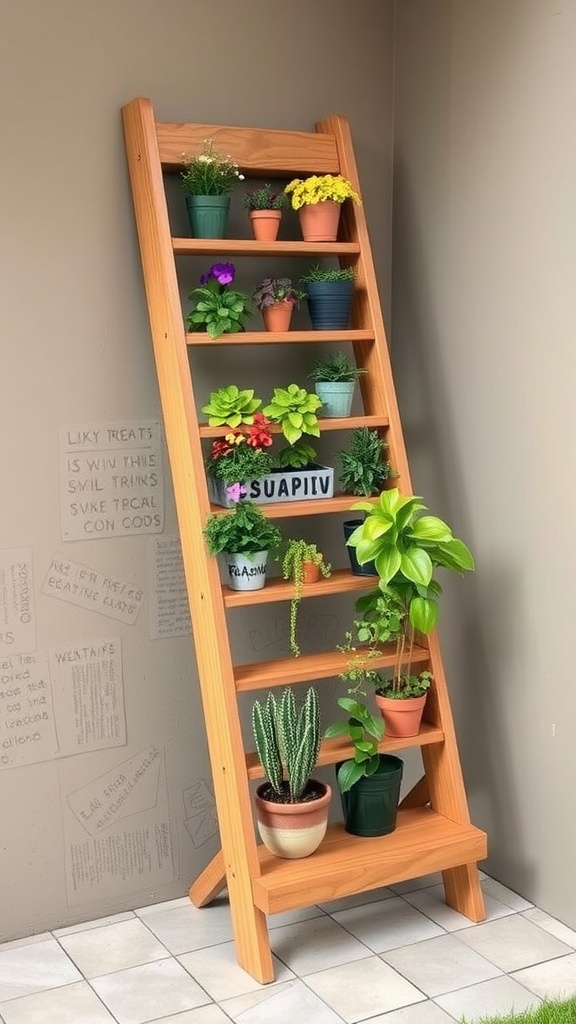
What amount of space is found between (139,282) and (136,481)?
1.64 feet

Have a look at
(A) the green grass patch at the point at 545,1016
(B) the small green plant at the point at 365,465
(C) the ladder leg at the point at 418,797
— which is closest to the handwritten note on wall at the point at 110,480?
(B) the small green plant at the point at 365,465

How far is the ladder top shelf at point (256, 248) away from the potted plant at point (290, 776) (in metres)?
1.08

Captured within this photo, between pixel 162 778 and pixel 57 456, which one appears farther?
pixel 162 778

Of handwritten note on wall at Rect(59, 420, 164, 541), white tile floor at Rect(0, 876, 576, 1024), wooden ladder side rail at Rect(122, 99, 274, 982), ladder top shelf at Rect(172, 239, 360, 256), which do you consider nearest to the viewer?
white tile floor at Rect(0, 876, 576, 1024)

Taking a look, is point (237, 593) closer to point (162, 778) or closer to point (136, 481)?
point (136, 481)

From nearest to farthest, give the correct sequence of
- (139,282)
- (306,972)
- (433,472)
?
1. (306,972)
2. (139,282)
3. (433,472)

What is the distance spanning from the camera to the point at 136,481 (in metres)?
2.96

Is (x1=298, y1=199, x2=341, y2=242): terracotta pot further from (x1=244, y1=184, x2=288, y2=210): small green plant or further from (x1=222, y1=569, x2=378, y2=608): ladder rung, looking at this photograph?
(x1=222, y1=569, x2=378, y2=608): ladder rung

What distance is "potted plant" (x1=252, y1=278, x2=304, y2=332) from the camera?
289 centimetres

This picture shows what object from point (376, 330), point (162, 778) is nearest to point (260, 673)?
point (162, 778)

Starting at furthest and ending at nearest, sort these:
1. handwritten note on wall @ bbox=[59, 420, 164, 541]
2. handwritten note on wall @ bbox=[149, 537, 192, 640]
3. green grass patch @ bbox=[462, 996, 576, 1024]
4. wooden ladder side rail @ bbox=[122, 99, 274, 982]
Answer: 1. handwritten note on wall @ bbox=[149, 537, 192, 640]
2. handwritten note on wall @ bbox=[59, 420, 164, 541]
3. wooden ladder side rail @ bbox=[122, 99, 274, 982]
4. green grass patch @ bbox=[462, 996, 576, 1024]

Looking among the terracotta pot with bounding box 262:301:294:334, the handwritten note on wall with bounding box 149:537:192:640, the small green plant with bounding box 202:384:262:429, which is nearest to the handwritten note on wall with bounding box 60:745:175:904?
the handwritten note on wall with bounding box 149:537:192:640

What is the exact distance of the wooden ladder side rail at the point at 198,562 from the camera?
2656 mm

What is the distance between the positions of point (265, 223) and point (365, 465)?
65cm
